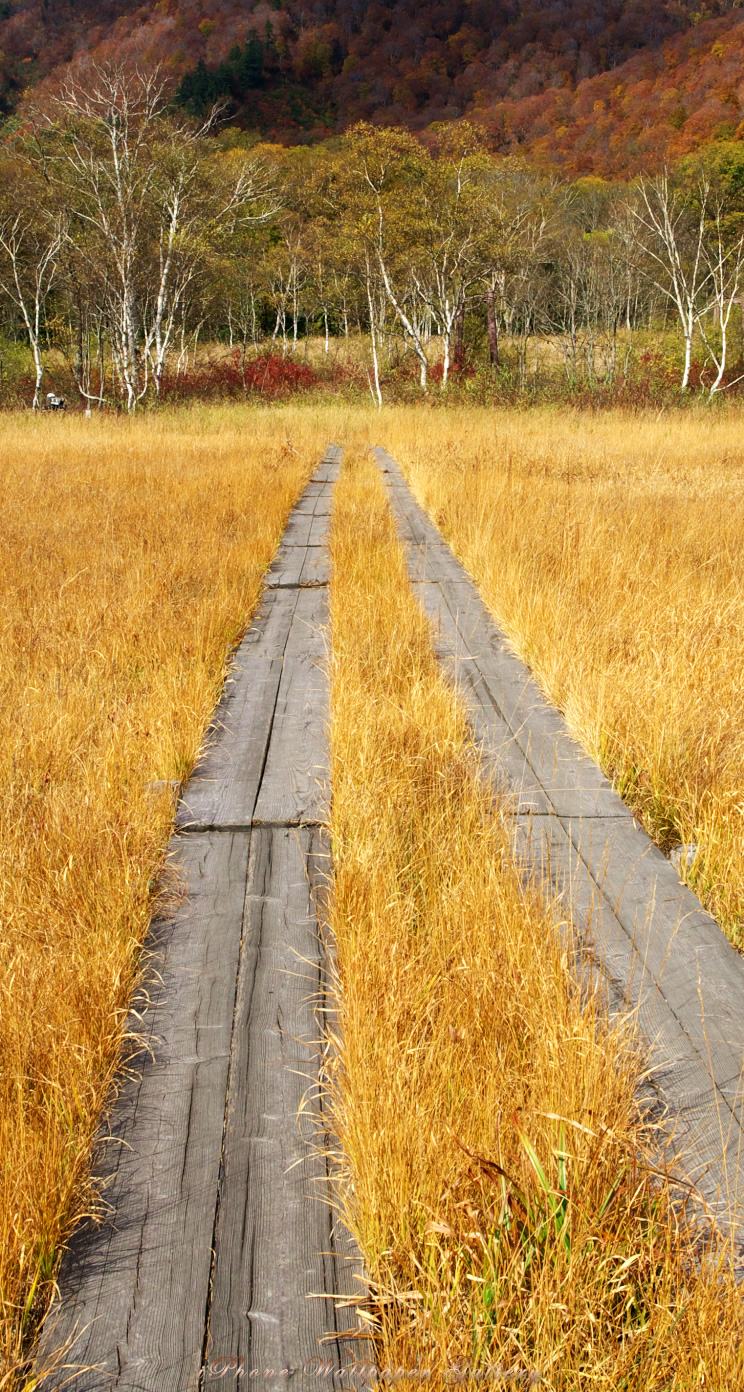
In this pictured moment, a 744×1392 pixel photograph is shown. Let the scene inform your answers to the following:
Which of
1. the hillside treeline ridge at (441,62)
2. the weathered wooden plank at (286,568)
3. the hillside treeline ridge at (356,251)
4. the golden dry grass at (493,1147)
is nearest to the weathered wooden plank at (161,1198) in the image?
the golden dry grass at (493,1147)

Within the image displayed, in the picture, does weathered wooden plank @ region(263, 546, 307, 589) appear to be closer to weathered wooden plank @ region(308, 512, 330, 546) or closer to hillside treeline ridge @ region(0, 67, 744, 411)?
weathered wooden plank @ region(308, 512, 330, 546)

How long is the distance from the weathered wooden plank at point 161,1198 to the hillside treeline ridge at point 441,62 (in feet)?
186

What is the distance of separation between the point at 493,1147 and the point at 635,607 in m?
3.43

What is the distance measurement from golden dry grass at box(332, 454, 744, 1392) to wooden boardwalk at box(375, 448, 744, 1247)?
0.30 feet

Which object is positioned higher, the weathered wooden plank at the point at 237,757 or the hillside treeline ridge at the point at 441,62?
the hillside treeline ridge at the point at 441,62

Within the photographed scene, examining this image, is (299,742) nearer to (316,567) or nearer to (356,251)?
(316,567)

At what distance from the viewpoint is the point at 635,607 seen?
172 inches

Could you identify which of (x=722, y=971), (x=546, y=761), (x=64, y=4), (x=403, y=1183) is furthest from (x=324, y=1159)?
(x=64, y=4)

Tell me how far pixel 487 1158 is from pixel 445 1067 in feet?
0.55

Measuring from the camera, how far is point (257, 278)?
39500mm

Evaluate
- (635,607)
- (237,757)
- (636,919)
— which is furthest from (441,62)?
(636,919)

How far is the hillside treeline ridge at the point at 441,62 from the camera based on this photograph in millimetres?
61625

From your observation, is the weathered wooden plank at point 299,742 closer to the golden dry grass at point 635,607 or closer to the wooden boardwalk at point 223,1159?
the wooden boardwalk at point 223,1159

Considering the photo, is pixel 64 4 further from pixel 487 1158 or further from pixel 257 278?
pixel 487 1158
